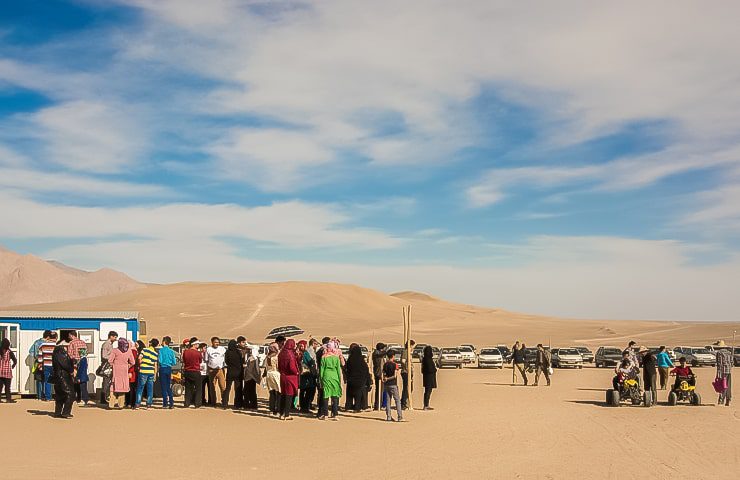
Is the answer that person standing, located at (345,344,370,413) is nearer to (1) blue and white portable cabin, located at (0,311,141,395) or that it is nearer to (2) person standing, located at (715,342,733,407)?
(1) blue and white portable cabin, located at (0,311,141,395)

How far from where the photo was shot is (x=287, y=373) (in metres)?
17.0

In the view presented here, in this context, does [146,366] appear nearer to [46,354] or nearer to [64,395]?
[64,395]

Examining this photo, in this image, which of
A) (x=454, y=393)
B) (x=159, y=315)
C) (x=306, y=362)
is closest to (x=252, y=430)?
(x=306, y=362)

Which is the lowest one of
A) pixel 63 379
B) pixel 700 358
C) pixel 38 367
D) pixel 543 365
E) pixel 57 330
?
pixel 700 358

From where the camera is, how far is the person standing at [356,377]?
18.0 metres

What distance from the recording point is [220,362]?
18.8 m

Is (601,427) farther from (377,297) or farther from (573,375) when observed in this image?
(377,297)

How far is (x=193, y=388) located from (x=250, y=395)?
133 cm

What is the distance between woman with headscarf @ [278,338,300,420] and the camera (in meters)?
16.9

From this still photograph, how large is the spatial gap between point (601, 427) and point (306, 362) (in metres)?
6.34

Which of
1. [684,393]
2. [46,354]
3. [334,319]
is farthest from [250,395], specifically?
[334,319]

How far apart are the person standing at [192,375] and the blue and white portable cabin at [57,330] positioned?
281cm

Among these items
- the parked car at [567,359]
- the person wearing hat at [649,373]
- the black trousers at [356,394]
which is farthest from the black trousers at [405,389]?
the parked car at [567,359]

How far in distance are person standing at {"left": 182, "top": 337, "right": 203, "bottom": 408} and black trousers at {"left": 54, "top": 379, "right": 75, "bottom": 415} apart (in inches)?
101
